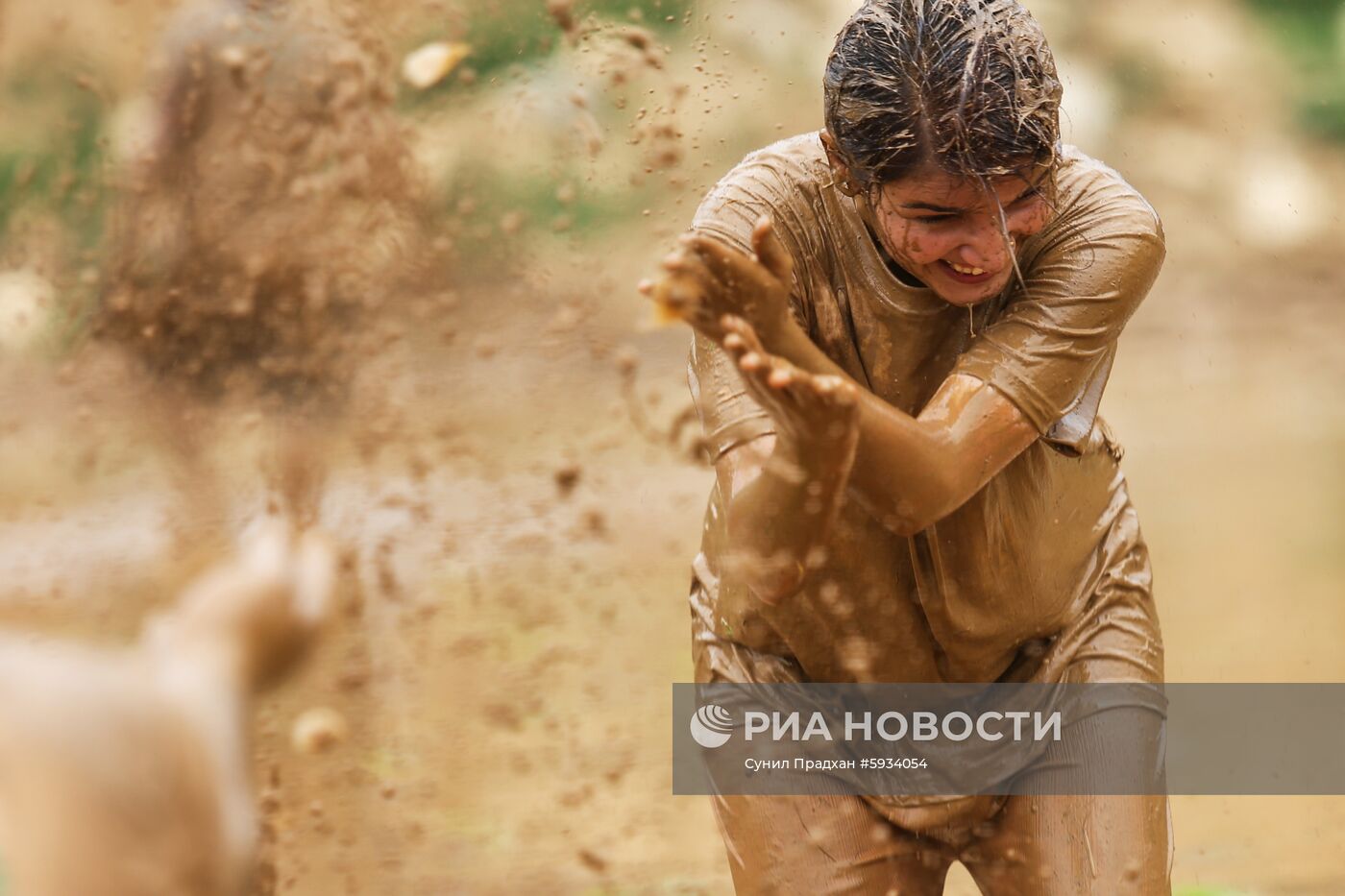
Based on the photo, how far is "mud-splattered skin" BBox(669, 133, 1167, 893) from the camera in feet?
8.48

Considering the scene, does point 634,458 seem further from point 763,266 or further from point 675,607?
point 763,266

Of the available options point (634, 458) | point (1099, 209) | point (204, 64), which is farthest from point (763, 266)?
point (634, 458)

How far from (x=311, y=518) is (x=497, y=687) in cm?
151

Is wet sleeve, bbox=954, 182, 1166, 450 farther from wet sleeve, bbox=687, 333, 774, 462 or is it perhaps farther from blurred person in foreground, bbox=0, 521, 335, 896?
blurred person in foreground, bbox=0, 521, 335, 896

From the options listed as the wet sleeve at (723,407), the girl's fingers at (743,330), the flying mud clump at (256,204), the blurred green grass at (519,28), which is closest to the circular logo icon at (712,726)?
the wet sleeve at (723,407)

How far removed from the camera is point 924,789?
2.97 meters

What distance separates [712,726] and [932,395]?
0.69 metres

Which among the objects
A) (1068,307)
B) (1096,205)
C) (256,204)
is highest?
(1096,205)

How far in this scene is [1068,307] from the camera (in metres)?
2.68

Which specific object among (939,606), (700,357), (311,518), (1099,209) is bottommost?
(311,518)

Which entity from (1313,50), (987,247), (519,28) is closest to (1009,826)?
(987,247)

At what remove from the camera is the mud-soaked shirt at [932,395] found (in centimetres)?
269

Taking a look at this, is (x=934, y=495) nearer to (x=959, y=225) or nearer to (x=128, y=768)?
(x=959, y=225)

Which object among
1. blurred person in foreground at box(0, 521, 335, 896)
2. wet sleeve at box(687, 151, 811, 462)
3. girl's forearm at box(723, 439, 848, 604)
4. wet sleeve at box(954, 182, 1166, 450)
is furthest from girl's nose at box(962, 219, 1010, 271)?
blurred person in foreground at box(0, 521, 335, 896)
